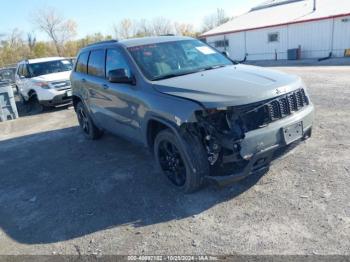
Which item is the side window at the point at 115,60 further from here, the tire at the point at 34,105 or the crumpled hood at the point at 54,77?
the tire at the point at 34,105

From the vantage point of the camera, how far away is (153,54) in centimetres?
481

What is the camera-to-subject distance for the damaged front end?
3.49 meters

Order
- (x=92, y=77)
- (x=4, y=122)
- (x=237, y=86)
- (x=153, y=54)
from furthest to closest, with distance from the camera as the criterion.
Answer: (x=4, y=122) → (x=92, y=77) → (x=153, y=54) → (x=237, y=86)

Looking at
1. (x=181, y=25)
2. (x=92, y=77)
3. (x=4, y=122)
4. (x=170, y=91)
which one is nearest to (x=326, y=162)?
(x=170, y=91)

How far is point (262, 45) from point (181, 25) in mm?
49407

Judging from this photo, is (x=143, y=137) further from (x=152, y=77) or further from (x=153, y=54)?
(x=153, y=54)

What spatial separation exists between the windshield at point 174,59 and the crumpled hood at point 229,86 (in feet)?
0.82

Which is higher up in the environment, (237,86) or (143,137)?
(237,86)

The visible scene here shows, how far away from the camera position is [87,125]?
715 cm

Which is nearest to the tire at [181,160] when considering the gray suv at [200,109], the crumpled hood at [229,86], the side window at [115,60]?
the gray suv at [200,109]

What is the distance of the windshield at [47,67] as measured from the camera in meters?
12.0

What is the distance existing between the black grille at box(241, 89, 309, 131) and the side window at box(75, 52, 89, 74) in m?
4.05

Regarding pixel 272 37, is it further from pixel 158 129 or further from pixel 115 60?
pixel 158 129

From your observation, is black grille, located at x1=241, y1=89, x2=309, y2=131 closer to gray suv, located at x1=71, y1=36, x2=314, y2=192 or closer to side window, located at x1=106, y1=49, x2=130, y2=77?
gray suv, located at x1=71, y1=36, x2=314, y2=192
